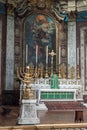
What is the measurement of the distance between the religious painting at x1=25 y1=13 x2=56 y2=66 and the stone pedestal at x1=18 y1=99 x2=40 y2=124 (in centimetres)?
937

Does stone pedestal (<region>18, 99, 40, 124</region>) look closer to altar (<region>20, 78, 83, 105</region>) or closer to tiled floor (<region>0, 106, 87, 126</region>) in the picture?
tiled floor (<region>0, 106, 87, 126</region>)

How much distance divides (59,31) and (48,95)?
513 cm

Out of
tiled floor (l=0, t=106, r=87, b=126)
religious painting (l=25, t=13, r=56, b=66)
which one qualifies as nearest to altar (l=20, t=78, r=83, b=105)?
religious painting (l=25, t=13, r=56, b=66)

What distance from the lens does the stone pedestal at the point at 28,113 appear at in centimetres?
916

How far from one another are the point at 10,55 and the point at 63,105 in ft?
16.3

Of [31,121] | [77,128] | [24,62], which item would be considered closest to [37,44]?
[24,62]

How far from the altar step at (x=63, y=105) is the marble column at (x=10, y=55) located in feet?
10.9

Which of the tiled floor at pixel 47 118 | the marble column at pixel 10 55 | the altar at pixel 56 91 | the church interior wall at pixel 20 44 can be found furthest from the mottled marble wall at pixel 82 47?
the tiled floor at pixel 47 118

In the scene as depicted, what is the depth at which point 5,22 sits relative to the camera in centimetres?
1822

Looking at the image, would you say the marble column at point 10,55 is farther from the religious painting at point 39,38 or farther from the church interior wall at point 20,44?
the religious painting at point 39,38

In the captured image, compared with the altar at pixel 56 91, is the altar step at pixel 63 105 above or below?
below

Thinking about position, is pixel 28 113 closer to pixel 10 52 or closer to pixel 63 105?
pixel 63 105

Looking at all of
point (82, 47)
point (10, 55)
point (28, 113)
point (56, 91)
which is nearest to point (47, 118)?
point (28, 113)

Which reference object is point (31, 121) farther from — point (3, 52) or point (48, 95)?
point (3, 52)
